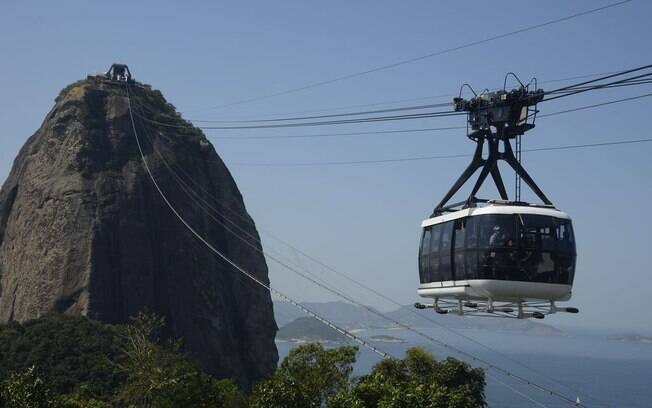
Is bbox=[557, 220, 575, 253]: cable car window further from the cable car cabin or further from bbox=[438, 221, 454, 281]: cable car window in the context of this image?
bbox=[438, 221, 454, 281]: cable car window

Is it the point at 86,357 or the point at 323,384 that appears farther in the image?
the point at 86,357

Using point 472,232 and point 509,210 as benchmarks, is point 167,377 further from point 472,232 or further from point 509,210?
point 509,210

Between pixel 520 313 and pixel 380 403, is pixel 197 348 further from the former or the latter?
pixel 520 313

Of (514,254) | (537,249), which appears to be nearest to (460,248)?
(514,254)

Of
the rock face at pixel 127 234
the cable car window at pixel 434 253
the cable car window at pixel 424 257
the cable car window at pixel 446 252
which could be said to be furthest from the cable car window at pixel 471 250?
the rock face at pixel 127 234

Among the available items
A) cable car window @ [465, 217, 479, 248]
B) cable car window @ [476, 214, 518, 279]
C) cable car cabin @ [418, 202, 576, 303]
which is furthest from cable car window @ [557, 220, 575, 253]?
cable car window @ [465, 217, 479, 248]

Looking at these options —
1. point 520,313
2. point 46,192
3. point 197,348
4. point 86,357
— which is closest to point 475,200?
point 520,313

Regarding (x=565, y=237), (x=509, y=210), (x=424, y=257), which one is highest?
(x=509, y=210)

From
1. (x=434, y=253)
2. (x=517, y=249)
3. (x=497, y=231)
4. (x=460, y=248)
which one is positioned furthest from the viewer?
(x=434, y=253)
